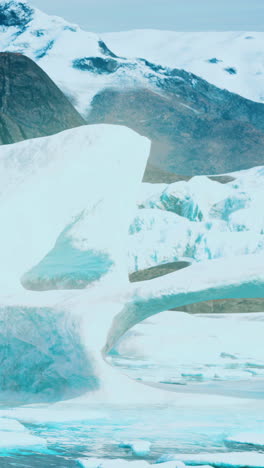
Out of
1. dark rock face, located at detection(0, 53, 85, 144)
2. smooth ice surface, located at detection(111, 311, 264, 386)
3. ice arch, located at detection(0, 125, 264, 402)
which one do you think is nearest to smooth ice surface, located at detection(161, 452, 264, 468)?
ice arch, located at detection(0, 125, 264, 402)

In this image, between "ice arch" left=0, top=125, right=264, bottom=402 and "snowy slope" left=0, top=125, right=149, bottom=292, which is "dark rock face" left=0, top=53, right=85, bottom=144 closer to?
"snowy slope" left=0, top=125, right=149, bottom=292

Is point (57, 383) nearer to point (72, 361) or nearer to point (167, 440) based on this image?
point (72, 361)

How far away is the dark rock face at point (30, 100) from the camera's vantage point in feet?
Answer: 334

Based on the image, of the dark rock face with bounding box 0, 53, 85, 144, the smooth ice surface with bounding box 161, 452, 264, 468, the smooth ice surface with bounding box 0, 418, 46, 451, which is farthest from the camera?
the dark rock face with bounding box 0, 53, 85, 144

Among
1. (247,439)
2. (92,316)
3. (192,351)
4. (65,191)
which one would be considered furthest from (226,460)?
(192,351)

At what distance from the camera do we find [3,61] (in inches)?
4163

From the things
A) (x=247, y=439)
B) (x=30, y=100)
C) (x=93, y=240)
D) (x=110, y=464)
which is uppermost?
(x=30, y=100)

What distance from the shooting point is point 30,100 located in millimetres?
105062

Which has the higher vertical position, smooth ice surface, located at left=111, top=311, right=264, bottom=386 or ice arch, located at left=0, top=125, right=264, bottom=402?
ice arch, located at left=0, top=125, right=264, bottom=402

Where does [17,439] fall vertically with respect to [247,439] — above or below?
below

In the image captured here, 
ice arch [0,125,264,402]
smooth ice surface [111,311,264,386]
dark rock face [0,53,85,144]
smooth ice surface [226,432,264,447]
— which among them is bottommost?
smooth ice surface [226,432,264,447]

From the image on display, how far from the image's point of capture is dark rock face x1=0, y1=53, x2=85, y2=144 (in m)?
102

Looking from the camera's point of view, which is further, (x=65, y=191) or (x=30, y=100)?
(x=30, y=100)

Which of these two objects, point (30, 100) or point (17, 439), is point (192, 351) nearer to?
point (17, 439)
